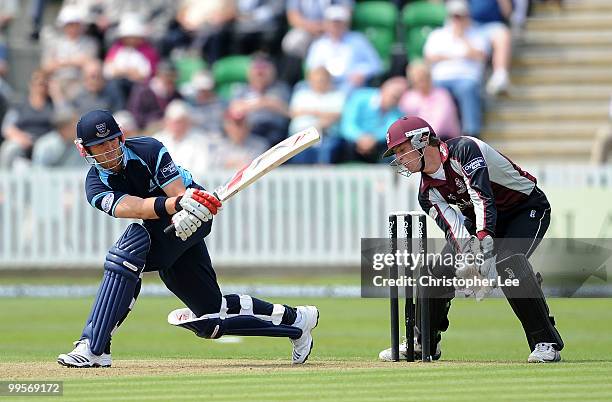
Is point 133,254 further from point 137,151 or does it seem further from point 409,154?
point 409,154

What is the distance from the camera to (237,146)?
17.6 m

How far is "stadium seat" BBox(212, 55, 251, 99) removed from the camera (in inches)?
757

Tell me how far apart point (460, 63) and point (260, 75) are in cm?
249

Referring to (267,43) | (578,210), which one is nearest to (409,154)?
(578,210)

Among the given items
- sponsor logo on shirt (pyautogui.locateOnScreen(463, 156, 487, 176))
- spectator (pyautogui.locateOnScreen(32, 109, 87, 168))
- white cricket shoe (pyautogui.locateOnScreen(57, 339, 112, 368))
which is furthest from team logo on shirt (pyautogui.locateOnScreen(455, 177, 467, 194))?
spectator (pyautogui.locateOnScreen(32, 109, 87, 168))

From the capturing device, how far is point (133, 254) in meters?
8.59

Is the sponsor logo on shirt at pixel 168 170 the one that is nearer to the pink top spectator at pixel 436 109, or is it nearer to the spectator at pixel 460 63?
the pink top spectator at pixel 436 109

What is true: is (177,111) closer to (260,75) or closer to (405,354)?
(260,75)

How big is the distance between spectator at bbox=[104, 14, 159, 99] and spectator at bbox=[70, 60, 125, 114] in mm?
394

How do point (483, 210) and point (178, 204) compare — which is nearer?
point (178, 204)

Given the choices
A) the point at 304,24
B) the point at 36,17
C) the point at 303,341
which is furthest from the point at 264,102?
the point at 303,341

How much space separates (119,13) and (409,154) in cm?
1227

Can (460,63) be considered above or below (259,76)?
above

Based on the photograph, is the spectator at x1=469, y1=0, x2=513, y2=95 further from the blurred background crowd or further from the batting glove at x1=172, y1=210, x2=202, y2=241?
the batting glove at x1=172, y1=210, x2=202, y2=241
